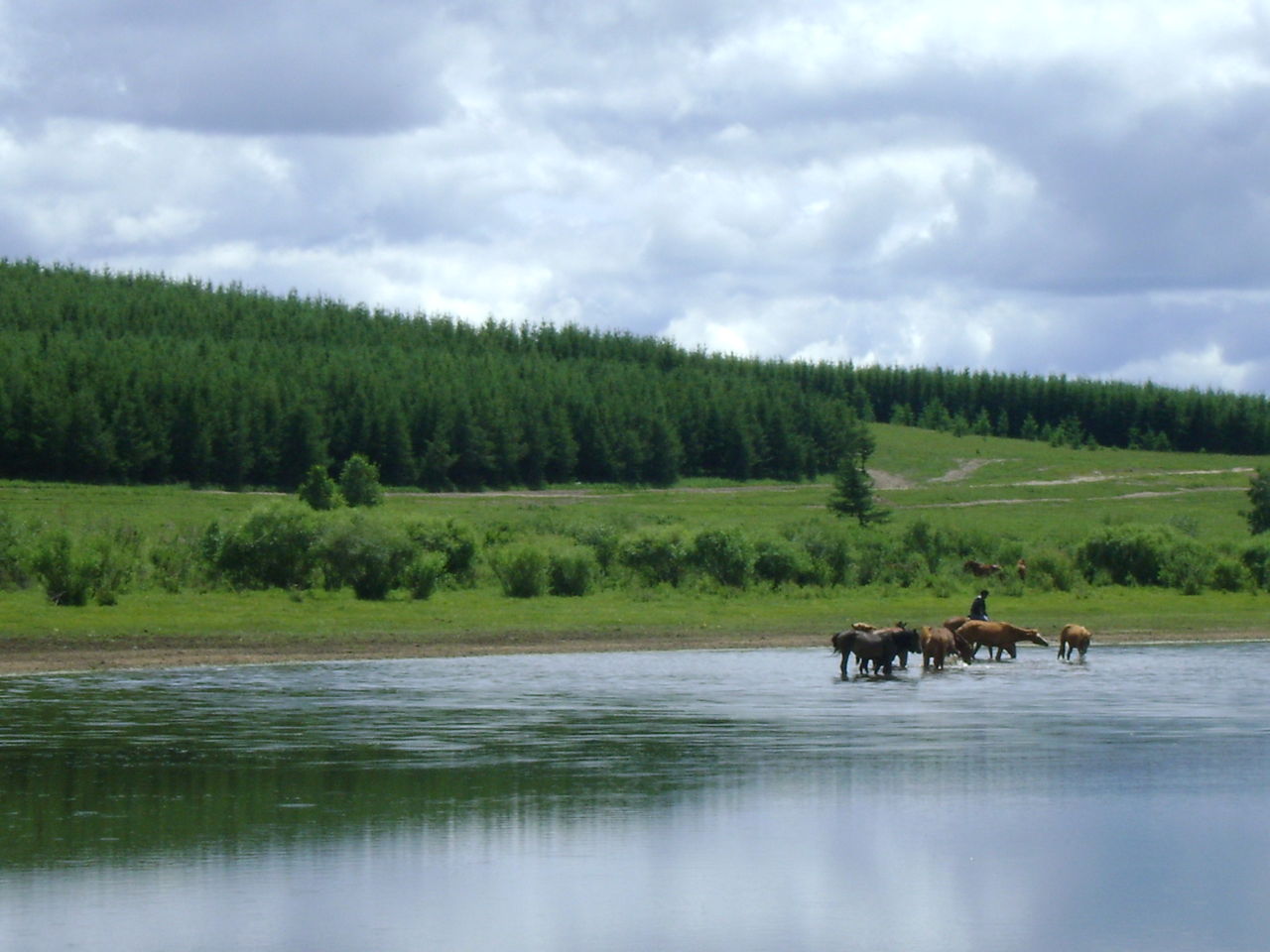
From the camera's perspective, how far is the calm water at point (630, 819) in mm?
12312

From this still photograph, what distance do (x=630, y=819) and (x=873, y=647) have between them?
1519 centimetres

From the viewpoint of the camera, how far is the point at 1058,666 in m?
33.2

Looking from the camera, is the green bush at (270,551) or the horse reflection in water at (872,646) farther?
the green bush at (270,551)

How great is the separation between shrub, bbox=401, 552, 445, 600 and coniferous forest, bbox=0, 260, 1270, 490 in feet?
204

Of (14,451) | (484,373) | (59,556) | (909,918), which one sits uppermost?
(484,373)

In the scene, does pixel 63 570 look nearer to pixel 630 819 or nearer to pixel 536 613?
pixel 536 613

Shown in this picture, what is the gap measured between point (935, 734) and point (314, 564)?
26966mm

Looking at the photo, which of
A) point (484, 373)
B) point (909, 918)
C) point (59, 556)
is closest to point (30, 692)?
point (59, 556)

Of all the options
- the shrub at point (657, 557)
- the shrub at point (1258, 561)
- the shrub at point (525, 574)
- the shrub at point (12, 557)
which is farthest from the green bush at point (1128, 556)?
the shrub at point (12, 557)

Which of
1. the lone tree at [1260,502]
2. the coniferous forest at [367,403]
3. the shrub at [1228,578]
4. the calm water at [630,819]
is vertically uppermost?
the coniferous forest at [367,403]

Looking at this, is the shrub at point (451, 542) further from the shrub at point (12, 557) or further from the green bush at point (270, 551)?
the shrub at point (12, 557)

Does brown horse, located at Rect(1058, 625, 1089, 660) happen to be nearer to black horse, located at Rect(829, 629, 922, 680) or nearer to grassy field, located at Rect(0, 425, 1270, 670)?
black horse, located at Rect(829, 629, 922, 680)

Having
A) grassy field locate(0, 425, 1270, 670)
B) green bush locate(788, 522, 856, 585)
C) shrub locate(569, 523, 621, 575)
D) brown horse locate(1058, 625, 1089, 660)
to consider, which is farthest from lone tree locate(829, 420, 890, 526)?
brown horse locate(1058, 625, 1089, 660)

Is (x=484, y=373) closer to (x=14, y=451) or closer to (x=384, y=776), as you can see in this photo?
(x=14, y=451)
